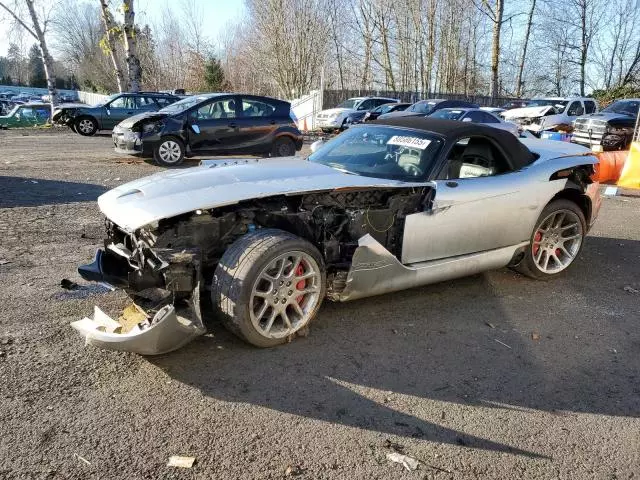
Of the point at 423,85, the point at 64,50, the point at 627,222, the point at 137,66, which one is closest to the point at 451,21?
the point at 423,85

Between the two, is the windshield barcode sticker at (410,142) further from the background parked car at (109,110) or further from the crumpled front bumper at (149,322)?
the background parked car at (109,110)

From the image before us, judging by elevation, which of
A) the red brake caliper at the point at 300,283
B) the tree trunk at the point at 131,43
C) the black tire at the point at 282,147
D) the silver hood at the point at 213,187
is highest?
the tree trunk at the point at 131,43

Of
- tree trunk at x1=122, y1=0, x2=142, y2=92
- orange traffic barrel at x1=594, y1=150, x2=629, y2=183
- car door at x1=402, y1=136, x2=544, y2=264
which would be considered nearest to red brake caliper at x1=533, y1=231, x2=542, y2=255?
car door at x1=402, y1=136, x2=544, y2=264

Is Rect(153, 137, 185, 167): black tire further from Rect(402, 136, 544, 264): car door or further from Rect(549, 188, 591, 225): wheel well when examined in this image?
Rect(549, 188, 591, 225): wheel well

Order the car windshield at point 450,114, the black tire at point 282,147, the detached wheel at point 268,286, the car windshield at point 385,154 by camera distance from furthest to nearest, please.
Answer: the car windshield at point 450,114
the black tire at point 282,147
the car windshield at point 385,154
the detached wheel at point 268,286

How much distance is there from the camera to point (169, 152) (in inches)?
462

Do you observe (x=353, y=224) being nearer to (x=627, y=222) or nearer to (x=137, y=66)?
(x=627, y=222)

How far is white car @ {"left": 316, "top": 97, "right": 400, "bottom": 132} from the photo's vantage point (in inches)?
886

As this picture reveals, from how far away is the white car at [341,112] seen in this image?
2252 cm

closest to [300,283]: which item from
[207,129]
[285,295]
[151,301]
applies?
[285,295]

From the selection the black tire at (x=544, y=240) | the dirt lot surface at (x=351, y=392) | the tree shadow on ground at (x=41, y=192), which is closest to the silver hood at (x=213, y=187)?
the dirt lot surface at (x=351, y=392)

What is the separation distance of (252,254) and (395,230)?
1.28m

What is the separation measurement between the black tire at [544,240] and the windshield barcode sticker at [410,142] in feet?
4.50

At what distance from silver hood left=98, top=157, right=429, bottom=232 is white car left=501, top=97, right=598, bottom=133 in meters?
16.1
